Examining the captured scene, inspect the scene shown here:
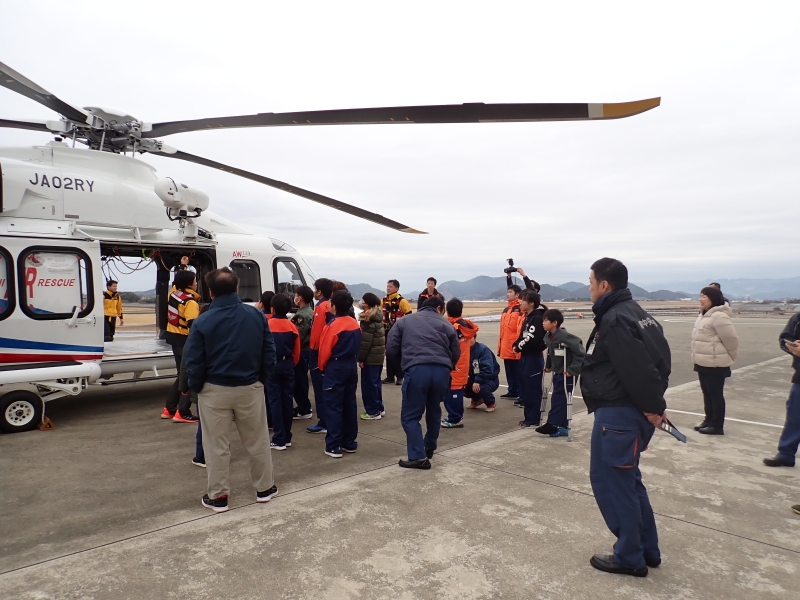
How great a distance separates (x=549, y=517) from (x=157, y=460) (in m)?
3.64

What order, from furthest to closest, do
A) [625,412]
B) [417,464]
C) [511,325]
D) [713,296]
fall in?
[511,325] → [713,296] → [417,464] → [625,412]

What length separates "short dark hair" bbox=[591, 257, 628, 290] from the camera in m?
3.04

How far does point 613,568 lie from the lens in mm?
2895

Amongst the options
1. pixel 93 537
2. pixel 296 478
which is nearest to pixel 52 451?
pixel 93 537

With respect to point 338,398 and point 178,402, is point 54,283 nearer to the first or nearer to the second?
point 178,402

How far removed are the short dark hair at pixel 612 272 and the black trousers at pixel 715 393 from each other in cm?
372

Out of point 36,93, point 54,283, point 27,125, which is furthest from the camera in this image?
point 27,125

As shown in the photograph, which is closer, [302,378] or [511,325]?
[302,378]

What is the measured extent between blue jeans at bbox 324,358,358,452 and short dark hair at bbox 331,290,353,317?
0.48 metres

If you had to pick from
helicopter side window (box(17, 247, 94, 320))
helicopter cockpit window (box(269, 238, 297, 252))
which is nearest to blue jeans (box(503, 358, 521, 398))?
helicopter cockpit window (box(269, 238, 297, 252))

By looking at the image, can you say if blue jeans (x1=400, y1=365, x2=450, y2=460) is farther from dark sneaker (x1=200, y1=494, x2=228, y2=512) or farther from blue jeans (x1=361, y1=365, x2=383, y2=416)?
blue jeans (x1=361, y1=365, x2=383, y2=416)

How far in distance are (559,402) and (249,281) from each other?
543cm

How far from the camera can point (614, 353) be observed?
9.34 ft

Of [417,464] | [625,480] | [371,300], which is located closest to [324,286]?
[371,300]
